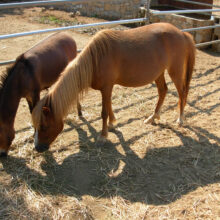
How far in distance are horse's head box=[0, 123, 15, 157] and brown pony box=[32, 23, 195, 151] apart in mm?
347

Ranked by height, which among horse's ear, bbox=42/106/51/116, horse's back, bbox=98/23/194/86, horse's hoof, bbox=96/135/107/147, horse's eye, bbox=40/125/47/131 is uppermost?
horse's back, bbox=98/23/194/86

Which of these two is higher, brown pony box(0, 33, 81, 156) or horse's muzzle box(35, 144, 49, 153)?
brown pony box(0, 33, 81, 156)

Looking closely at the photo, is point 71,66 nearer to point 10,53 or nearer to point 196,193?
point 196,193

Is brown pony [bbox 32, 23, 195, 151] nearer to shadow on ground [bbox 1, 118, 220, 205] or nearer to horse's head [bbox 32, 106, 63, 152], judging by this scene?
horse's head [bbox 32, 106, 63, 152]

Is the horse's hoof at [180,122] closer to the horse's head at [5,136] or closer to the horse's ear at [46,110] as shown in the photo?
the horse's ear at [46,110]

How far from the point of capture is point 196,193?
279 cm

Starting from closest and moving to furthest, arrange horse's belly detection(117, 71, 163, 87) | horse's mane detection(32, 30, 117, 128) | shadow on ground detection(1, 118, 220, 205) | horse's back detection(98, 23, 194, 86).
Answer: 1. shadow on ground detection(1, 118, 220, 205)
2. horse's mane detection(32, 30, 117, 128)
3. horse's back detection(98, 23, 194, 86)
4. horse's belly detection(117, 71, 163, 87)

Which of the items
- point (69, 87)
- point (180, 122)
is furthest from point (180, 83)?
point (69, 87)

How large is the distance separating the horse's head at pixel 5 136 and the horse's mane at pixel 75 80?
1.33 ft

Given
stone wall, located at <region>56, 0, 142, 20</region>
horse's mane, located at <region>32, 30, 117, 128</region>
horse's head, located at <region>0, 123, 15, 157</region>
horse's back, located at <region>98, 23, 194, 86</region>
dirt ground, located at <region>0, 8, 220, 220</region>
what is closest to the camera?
dirt ground, located at <region>0, 8, 220, 220</region>

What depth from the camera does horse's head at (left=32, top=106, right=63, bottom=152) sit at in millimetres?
2846

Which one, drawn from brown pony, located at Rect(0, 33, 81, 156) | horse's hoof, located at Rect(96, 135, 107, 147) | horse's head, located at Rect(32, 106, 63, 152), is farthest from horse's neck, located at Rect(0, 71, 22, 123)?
horse's hoof, located at Rect(96, 135, 107, 147)

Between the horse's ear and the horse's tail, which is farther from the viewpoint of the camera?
the horse's tail

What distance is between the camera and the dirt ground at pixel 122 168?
2.56 meters
